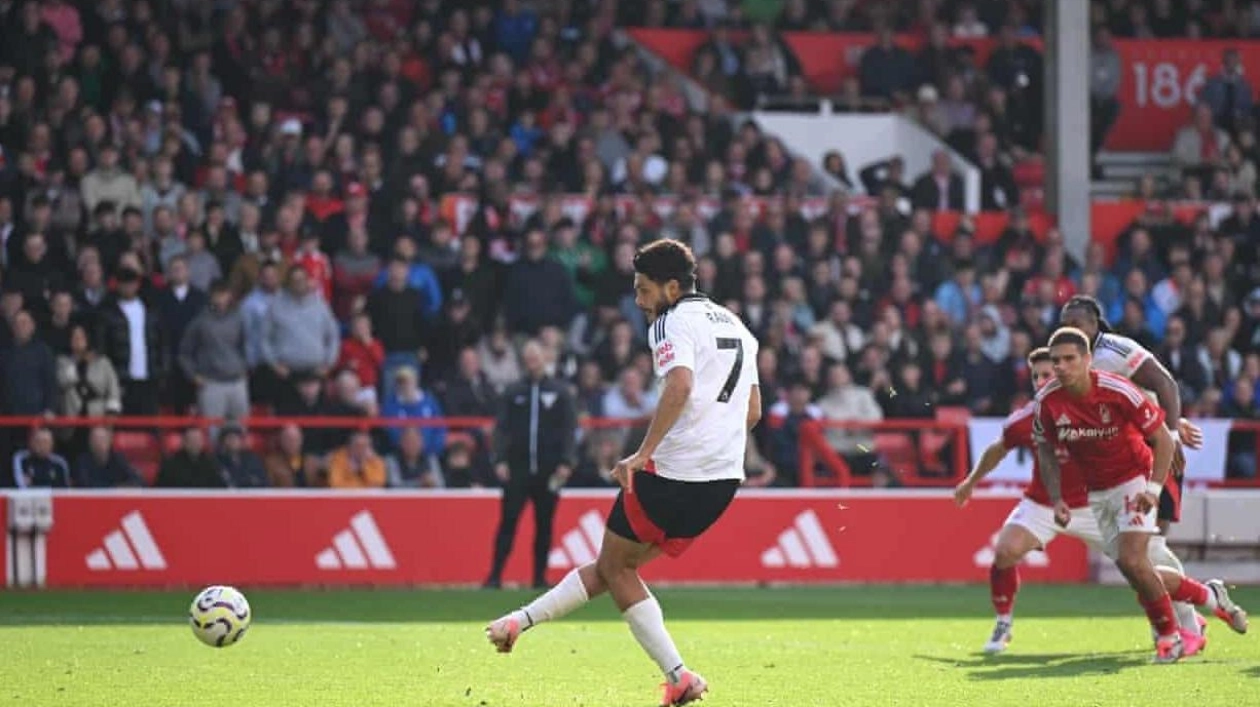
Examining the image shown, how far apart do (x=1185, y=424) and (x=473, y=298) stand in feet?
34.7

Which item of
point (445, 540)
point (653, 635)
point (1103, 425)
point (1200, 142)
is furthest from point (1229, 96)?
point (653, 635)

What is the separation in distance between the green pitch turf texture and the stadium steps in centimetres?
1198

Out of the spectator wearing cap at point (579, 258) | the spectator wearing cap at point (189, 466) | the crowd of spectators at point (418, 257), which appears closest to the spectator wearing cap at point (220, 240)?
the crowd of spectators at point (418, 257)

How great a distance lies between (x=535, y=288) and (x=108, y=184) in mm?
4150

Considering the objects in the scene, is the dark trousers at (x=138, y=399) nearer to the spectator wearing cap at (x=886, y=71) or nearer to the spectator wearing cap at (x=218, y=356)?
the spectator wearing cap at (x=218, y=356)

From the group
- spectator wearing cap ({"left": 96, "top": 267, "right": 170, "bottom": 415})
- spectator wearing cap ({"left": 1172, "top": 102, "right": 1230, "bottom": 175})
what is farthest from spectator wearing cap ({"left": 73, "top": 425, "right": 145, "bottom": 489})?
spectator wearing cap ({"left": 1172, "top": 102, "right": 1230, "bottom": 175})

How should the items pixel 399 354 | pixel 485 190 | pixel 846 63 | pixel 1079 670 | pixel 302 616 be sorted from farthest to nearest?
pixel 846 63 < pixel 485 190 < pixel 399 354 < pixel 302 616 < pixel 1079 670

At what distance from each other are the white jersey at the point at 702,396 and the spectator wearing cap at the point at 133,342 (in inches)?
436

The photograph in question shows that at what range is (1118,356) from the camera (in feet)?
43.4

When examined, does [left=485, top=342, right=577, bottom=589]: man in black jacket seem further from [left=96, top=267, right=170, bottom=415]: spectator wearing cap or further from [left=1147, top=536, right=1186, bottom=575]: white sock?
[left=1147, top=536, right=1186, bottom=575]: white sock

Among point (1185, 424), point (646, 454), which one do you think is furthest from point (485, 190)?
point (646, 454)

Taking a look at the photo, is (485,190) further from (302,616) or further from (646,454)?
(646,454)

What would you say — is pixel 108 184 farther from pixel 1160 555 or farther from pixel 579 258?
pixel 1160 555

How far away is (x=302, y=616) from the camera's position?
54.1 feet
